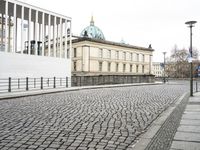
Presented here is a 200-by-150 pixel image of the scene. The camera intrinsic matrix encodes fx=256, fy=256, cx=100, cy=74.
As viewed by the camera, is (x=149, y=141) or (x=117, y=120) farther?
(x=117, y=120)

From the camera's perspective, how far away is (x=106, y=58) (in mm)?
61562

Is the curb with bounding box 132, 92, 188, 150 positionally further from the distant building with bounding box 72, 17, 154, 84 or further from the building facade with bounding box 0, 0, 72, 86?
the distant building with bounding box 72, 17, 154, 84

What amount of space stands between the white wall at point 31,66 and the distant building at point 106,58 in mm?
19700

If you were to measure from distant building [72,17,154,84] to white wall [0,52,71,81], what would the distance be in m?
19.7

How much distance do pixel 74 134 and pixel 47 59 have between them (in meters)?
22.1

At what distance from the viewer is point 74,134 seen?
593cm

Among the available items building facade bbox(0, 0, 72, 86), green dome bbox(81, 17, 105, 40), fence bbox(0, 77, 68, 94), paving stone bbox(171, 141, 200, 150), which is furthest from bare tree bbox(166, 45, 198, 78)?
paving stone bbox(171, 141, 200, 150)

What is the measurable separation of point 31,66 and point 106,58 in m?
37.3

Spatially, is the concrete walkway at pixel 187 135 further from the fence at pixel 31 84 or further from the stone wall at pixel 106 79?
the stone wall at pixel 106 79

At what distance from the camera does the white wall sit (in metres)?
22.7

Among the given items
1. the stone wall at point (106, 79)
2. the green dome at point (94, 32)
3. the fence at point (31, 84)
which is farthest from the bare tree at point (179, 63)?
the fence at point (31, 84)

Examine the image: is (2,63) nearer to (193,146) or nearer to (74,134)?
(74,134)

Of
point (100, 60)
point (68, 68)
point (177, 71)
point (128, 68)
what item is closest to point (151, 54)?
point (128, 68)

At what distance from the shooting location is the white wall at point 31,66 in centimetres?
2267
